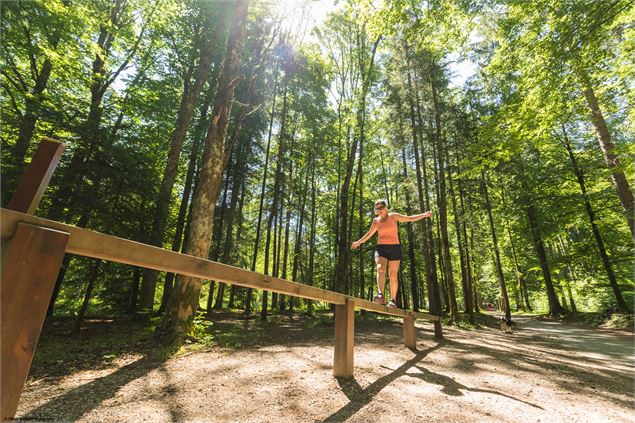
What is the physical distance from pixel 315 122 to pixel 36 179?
1925cm

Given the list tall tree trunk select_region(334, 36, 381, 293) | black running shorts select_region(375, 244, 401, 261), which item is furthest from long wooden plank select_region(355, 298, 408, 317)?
tall tree trunk select_region(334, 36, 381, 293)

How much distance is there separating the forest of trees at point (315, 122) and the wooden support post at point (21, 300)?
5947 mm

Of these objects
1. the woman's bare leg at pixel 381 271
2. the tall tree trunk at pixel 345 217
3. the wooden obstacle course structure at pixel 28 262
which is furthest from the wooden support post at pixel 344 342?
the tall tree trunk at pixel 345 217

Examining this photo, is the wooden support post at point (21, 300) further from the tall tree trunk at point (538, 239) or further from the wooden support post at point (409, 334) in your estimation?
the tall tree trunk at point (538, 239)

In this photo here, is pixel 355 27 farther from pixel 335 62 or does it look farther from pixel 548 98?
pixel 548 98

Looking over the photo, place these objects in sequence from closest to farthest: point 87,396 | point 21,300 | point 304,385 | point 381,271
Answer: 1. point 21,300
2. point 87,396
3. point 304,385
4. point 381,271

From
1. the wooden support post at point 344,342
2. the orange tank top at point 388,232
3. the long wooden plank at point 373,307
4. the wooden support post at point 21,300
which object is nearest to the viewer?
the wooden support post at point 21,300

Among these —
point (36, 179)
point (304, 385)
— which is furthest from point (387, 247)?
point (36, 179)

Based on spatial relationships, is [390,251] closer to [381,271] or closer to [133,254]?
[381,271]

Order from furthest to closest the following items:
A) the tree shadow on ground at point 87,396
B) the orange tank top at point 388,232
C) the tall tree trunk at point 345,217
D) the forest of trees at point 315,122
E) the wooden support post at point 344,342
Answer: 1. the tall tree trunk at point 345,217
2. the forest of trees at point 315,122
3. the orange tank top at point 388,232
4. the wooden support post at point 344,342
5. the tree shadow on ground at point 87,396

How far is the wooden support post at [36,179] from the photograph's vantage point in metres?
1.32

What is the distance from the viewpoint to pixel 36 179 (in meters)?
1.36

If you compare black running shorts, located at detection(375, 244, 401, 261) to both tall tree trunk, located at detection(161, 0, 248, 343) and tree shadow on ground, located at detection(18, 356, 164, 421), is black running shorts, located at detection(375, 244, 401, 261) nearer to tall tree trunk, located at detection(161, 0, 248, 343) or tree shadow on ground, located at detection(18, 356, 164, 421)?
tall tree trunk, located at detection(161, 0, 248, 343)

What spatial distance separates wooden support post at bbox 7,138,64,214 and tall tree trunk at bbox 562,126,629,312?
20791 mm
